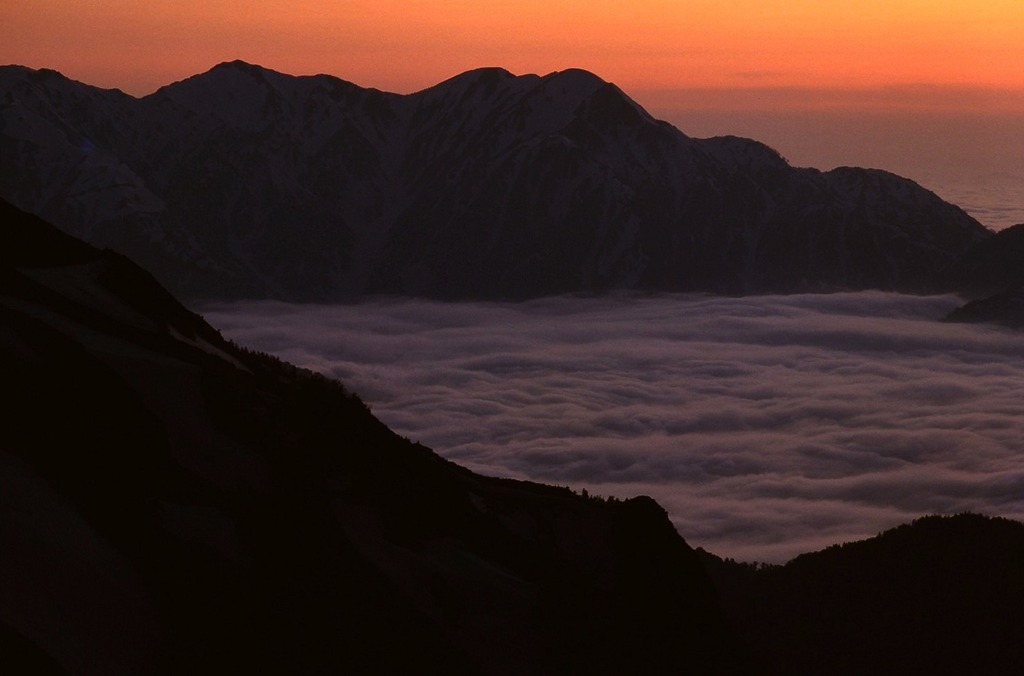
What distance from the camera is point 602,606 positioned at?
2055 inches

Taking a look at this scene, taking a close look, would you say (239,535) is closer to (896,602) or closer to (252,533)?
(252,533)

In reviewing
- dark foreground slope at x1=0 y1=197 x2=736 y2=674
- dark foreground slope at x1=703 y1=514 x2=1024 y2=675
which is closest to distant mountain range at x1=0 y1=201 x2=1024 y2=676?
dark foreground slope at x1=0 y1=197 x2=736 y2=674

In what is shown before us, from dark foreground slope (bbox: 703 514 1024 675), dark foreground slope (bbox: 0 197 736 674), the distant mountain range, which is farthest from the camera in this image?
dark foreground slope (bbox: 703 514 1024 675)

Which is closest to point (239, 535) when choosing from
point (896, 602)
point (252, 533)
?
point (252, 533)

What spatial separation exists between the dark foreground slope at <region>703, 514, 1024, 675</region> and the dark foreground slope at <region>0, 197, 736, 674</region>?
26.5 m

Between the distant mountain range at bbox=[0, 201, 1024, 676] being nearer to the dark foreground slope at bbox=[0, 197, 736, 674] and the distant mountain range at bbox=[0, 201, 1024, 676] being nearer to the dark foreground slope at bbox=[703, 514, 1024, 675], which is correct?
the dark foreground slope at bbox=[0, 197, 736, 674]

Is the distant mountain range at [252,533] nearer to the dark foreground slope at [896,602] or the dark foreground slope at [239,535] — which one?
the dark foreground slope at [239,535]

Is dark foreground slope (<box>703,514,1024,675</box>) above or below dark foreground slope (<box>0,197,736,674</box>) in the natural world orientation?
below

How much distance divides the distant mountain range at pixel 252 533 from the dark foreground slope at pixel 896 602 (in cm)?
2049

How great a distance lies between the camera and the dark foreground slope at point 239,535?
109 ft

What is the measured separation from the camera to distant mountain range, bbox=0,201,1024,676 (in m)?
33.5

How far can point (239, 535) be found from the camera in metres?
39.8

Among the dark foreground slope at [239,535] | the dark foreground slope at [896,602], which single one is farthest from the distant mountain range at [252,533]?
the dark foreground slope at [896,602]

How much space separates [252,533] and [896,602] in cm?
7051
